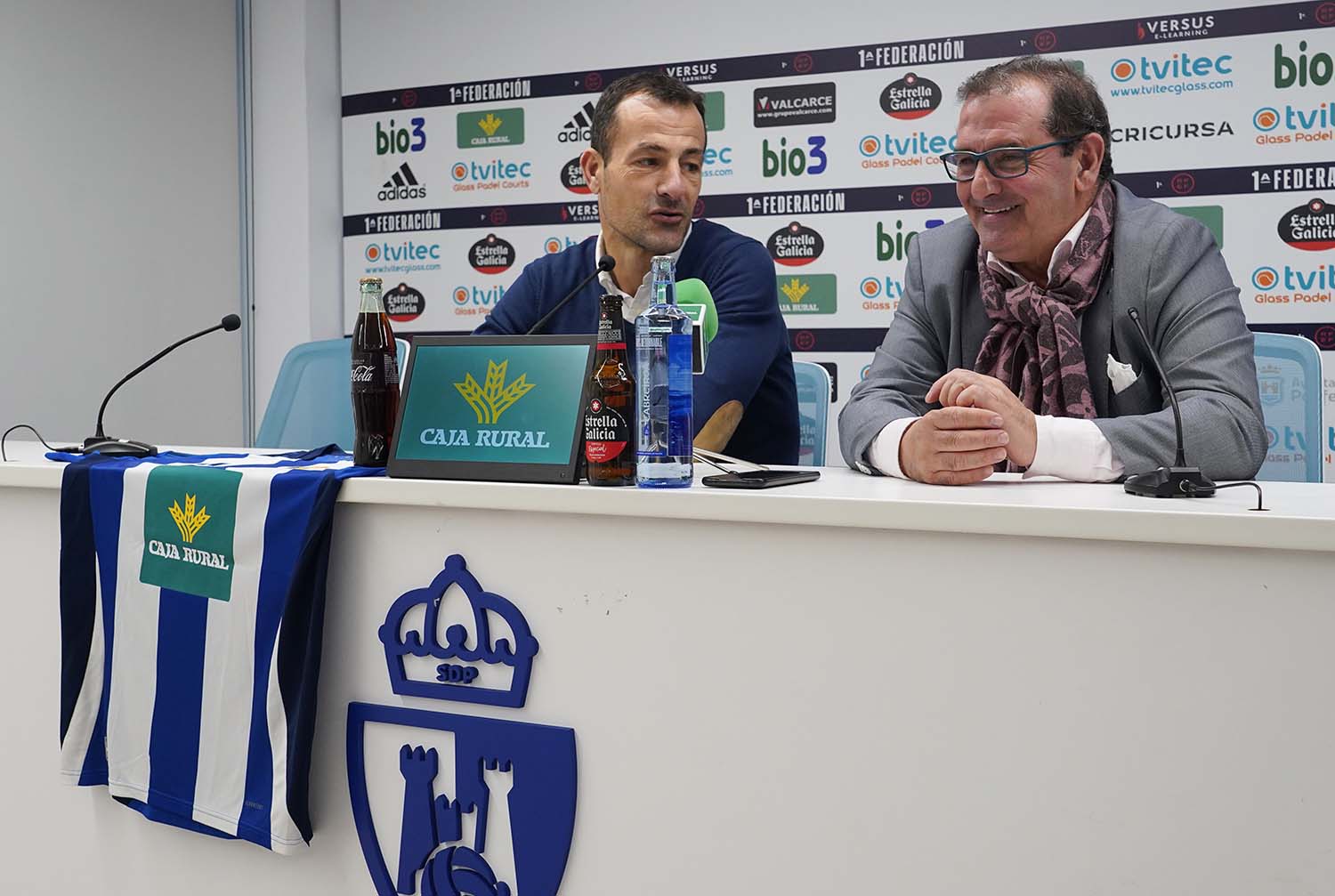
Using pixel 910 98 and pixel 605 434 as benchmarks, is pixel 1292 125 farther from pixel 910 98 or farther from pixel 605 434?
pixel 605 434

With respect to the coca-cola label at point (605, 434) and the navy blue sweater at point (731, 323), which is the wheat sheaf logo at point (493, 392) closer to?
the coca-cola label at point (605, 434)

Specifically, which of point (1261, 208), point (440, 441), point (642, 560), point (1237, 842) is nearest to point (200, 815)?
point (440, 441)

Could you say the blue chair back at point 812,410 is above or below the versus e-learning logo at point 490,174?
below

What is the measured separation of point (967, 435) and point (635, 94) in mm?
1127

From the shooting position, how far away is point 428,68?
387 centimetres

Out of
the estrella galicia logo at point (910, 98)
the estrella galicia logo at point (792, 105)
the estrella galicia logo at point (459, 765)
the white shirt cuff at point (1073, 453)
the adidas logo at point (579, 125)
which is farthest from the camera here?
the adidas logo at point (579, 125)

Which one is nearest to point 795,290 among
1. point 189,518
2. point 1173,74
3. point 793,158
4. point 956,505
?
point 793,158

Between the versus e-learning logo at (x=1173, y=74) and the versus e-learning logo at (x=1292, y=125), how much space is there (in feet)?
0.40

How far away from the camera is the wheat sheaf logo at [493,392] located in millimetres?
1304

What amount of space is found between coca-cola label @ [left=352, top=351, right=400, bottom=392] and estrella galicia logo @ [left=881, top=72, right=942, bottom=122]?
230 cm

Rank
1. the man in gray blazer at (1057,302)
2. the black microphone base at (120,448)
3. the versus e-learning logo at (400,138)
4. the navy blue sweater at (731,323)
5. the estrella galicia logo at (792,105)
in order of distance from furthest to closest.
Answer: the versus e-learning logo at (400,138) < the estrella galicia logo at (792,105) < the navy blue sweater at (731,323) < the black microphone base at (120,448) < the man in gray blazer at (1057,302)

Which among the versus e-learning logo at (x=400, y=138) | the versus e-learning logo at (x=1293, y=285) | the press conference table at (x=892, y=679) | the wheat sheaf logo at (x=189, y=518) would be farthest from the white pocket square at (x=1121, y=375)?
the versus e-learning logo at (x=400, y=138)

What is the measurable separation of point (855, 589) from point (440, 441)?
0.52m

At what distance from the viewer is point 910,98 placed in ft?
10.9
